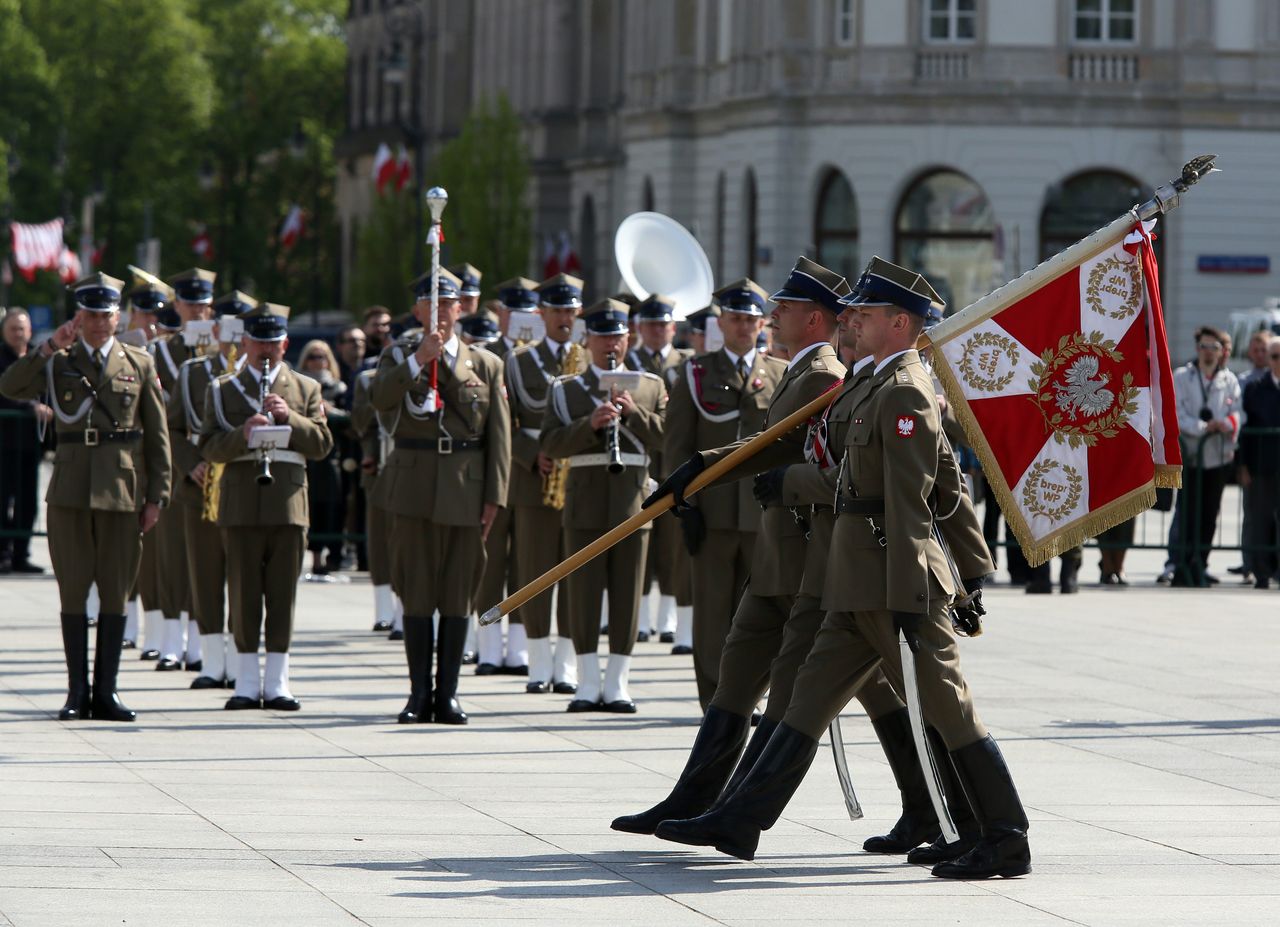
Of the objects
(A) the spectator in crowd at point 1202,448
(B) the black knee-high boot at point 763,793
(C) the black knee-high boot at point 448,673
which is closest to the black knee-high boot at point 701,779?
(B) the black knee-high boot at point 763,793

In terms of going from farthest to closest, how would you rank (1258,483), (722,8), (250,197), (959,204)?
1. (250,197)
2. (722,8)
3. (959,204)
4. (1258,483)

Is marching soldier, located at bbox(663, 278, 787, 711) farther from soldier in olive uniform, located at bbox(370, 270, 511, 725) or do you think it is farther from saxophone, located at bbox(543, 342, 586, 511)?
saxophone, located at bbox(543, 342, 586, 511)

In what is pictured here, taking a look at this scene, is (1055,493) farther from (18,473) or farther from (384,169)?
(384,169)

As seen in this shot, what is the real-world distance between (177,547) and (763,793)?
729 centimetres

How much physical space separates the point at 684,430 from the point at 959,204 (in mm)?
40025

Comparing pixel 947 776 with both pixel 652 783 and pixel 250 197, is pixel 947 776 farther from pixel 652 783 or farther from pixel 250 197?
pixel 250 197

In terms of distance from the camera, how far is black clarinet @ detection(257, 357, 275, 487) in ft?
44.1

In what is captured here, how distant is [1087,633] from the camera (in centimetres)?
1800

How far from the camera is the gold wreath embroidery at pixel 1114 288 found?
9781 millimetres

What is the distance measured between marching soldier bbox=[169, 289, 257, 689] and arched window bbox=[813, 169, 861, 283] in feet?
126

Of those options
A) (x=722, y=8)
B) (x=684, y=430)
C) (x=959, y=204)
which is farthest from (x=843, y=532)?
(x=722, y=8)

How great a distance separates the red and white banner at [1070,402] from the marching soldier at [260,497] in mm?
4882

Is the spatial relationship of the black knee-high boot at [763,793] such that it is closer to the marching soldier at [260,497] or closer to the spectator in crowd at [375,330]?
the marching soldier at [260,497]

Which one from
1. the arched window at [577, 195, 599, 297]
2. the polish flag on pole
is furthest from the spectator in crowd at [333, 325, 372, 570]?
the arched window at [577, 195, 599, 297]
